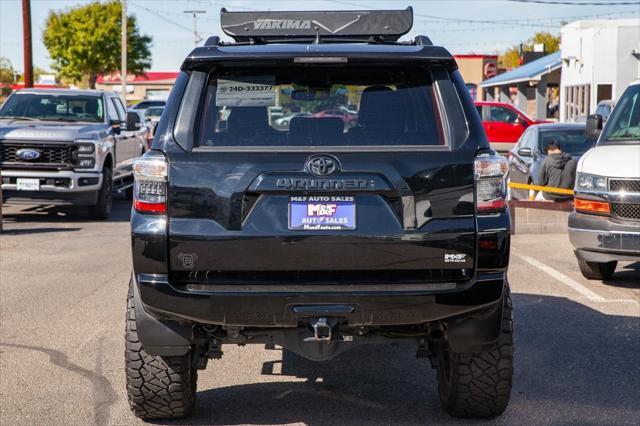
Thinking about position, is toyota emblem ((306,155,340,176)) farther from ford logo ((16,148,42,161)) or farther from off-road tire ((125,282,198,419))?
ford logo ((16,148,42,161))

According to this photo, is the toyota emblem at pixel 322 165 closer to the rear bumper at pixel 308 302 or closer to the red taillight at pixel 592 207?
the rear bumper at pixel 308 302

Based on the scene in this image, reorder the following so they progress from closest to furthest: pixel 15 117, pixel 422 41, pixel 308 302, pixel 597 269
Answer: pixel 308 302, pixel 422 41, pixel 597 269, pixel 15 117

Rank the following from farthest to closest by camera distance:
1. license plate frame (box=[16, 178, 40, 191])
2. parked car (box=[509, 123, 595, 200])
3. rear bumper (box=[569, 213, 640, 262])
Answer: parked car (box=[509, 123, 595, 200]) < license plate frame (box=[16, 178, 40, 191]) < rear bumper (box=[569, 213, 640, 262])

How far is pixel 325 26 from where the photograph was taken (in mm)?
6566

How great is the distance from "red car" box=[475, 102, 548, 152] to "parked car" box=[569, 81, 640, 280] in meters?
20.2

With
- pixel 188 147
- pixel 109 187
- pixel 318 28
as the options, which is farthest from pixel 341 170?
pixel 109 187

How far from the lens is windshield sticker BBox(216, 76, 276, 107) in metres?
5.05

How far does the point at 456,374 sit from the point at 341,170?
1.35 metres

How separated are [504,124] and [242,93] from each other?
26.4m

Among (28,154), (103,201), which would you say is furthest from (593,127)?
(28,154)

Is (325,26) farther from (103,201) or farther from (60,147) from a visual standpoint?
(103,201)

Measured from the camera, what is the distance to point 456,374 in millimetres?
5438

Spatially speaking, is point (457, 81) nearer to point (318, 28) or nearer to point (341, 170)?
point (341, 170)

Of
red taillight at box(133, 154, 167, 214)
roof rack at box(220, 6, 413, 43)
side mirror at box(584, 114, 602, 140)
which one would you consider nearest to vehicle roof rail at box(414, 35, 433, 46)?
roof rack at box(220, 6, 413, 43)
